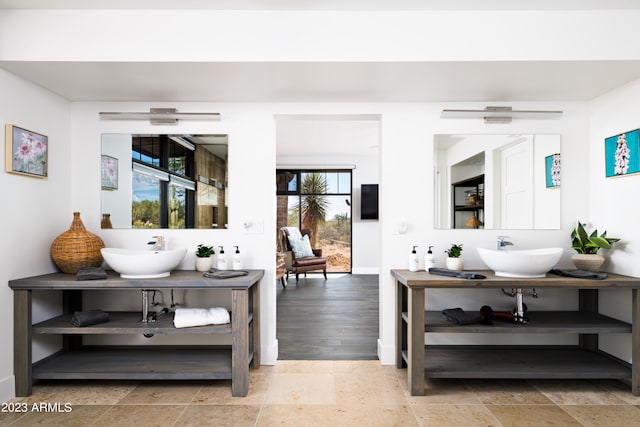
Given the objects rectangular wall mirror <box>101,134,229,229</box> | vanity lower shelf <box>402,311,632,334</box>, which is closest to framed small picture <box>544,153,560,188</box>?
vanity lower shelf <box>402,311,632,334</box>

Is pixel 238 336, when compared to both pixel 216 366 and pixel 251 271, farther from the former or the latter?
pixel 251 271

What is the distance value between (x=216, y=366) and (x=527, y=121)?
300 cm

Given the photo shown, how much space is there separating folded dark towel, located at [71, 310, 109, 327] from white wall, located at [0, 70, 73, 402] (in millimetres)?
347

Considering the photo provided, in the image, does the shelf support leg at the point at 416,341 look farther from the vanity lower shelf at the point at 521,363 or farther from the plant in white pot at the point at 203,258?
the plant in white pot at the point at 203,258

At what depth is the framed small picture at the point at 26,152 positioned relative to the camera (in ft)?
7.80

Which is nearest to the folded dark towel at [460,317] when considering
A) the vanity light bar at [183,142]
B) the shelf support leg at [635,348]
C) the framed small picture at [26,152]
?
the shelf support leg at [635,348]

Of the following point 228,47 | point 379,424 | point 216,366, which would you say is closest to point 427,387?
point 379,424

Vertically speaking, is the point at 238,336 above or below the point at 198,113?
below

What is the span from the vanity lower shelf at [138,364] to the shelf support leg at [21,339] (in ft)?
0.27

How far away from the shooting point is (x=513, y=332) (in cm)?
247

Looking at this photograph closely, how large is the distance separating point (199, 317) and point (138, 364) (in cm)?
58

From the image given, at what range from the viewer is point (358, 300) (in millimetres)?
5199

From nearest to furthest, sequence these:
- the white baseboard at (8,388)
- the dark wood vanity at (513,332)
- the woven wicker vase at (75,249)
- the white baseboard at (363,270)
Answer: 1. the white baseboard at (8,388)
2. the dark wood vanity at (513,332)
3. the woven wicker vase at (75,249)
4. the white baseboard at (363,270)

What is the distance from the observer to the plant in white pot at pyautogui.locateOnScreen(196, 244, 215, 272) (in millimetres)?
2848
